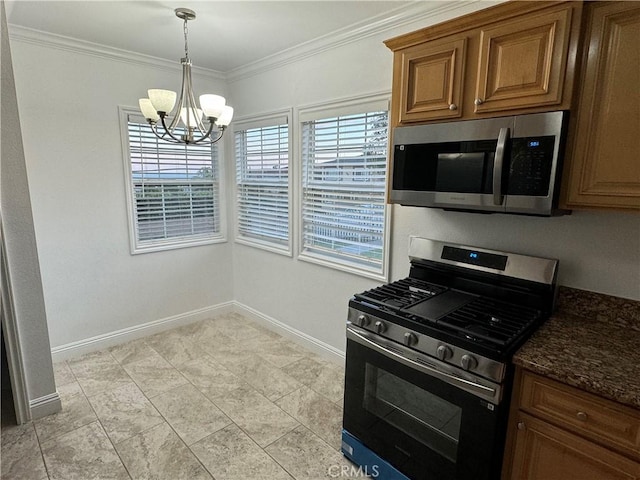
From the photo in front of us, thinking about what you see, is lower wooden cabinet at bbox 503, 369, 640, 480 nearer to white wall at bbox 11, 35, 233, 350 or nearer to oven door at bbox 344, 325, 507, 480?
oven door at bbox 344, 325, 507, 480

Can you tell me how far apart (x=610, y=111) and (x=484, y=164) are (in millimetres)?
487

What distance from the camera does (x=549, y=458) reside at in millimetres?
1388

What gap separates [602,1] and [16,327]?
336 centimetres

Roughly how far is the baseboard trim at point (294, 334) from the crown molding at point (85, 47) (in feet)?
8.21

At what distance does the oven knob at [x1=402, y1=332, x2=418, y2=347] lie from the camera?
1639 mm

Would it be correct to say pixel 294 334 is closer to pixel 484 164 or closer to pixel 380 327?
pixel 380 327

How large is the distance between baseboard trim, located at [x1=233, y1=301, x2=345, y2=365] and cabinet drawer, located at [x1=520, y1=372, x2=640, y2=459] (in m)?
1.78

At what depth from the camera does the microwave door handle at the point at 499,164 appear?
1.61m

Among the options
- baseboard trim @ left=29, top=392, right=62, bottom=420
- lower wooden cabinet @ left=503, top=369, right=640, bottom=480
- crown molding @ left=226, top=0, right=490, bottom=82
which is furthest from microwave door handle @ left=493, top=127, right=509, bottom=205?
baseboard trim @ left=29, top=392, right=62, bottom=420

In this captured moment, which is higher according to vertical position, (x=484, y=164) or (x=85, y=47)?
(x=85, y=47)

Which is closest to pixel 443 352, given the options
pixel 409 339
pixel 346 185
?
pixel 409 339

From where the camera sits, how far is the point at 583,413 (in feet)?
4.22

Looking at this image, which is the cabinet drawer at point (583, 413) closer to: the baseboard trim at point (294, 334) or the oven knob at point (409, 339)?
the oven knob at point (409, 339)

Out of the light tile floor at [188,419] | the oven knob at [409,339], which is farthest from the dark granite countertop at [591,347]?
the light tile floor at [188,419]
